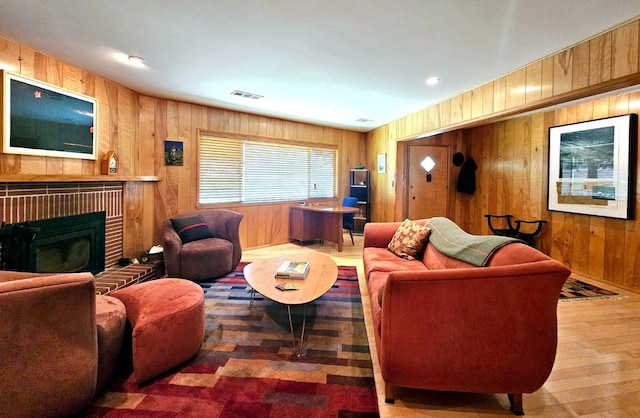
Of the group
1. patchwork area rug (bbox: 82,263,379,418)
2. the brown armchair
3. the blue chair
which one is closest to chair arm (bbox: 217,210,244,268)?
the brown armchair

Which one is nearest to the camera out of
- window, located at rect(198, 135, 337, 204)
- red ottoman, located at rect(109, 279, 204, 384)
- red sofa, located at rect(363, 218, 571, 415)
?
red sofa, located at rect(363, 218, 571, 415)

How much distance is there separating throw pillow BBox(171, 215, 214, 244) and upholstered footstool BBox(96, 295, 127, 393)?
1.94m

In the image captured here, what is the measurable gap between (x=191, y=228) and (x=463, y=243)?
312 cm

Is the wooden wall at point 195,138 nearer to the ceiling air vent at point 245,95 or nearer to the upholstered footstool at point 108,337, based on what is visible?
the ceiling air vent at point 245,95

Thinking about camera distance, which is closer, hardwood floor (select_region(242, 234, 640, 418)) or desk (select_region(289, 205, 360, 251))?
hardwood floor (select_region(242, 234, 640, 418))

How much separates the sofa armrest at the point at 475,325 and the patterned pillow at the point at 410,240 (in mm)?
1527

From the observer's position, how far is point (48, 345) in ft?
4.33

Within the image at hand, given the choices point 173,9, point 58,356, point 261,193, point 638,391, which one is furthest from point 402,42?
point 261,193

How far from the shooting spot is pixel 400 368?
149 centimetres

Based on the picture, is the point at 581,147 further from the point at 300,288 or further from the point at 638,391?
the point at 300,288

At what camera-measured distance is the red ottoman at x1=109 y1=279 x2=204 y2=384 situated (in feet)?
5.57

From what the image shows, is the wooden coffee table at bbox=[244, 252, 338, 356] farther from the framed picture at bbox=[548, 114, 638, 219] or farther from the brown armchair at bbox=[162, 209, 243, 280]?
the framed picture at bbox=[548, 114, 638, 219]

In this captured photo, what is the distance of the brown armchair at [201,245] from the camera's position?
3377mm

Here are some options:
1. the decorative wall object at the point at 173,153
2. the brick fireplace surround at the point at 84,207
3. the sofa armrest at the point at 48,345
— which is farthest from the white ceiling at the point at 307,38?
the sofa armrest at the point at 48,345
